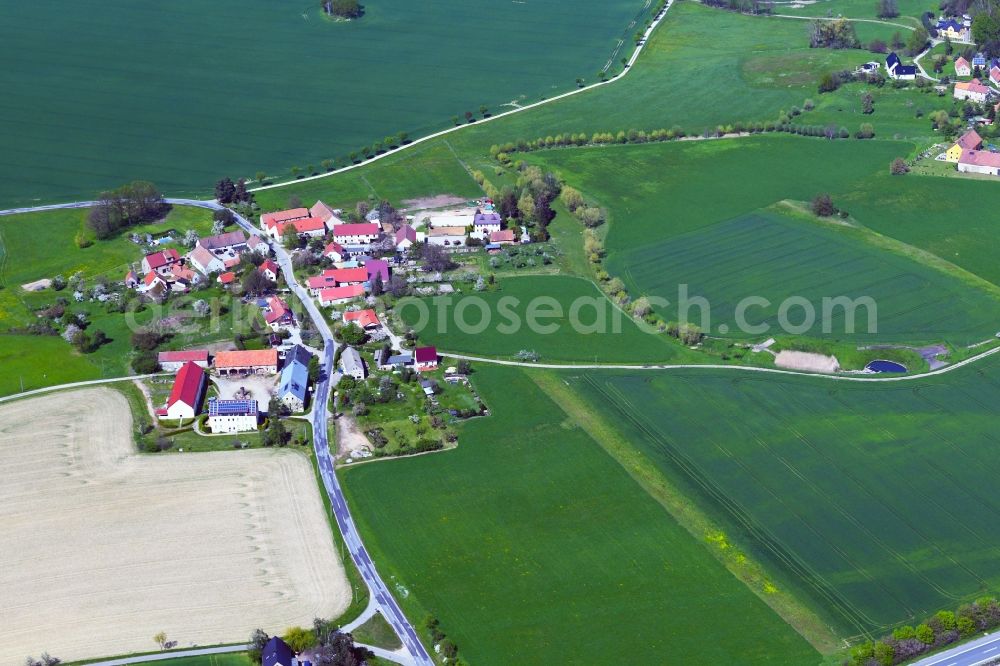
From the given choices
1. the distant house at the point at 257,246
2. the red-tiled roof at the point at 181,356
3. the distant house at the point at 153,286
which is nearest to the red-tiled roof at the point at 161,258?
the distant house at the point at 153,286

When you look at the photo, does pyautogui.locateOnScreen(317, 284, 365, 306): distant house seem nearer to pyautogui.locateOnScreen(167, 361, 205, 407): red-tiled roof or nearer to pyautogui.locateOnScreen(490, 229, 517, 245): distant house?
pyautogui.locateOnScreen(167, 361, 205, 407): red-tiled roof

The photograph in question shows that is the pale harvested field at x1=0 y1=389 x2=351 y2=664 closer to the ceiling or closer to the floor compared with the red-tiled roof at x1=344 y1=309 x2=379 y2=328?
closer to the floor

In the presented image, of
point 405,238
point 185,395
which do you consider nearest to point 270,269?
point 405,238

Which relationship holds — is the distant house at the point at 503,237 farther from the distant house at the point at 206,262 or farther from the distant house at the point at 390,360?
the distant house at the point at 206,262

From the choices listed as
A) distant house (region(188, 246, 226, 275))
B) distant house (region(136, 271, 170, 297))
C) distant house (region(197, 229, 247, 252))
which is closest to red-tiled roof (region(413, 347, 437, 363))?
distant house (region(188, 246, 226, 275))

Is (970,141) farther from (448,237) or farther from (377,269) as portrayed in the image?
(377,269)
